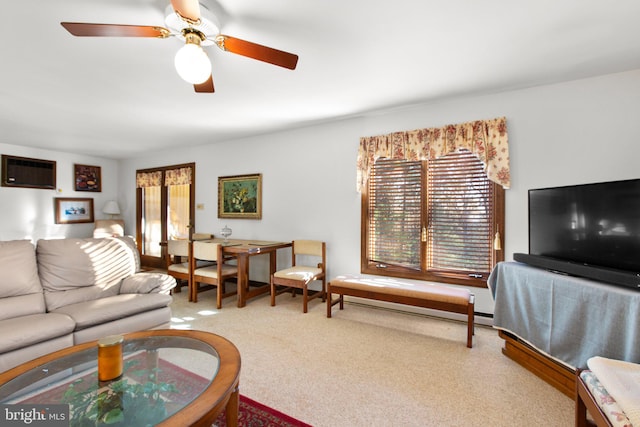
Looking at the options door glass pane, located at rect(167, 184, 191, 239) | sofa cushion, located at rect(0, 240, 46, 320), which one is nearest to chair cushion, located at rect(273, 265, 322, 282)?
sofa cushion, located at rect(0, 240, 46, 320)

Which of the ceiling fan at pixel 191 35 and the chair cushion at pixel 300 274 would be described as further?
the chair cushion at pixel 300 274

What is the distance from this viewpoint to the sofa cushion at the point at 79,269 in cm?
240

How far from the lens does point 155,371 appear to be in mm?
1457

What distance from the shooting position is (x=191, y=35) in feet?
5.69

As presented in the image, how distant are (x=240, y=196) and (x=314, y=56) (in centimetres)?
293

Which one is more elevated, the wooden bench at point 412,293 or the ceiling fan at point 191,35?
the ceiling fan at point 191,35

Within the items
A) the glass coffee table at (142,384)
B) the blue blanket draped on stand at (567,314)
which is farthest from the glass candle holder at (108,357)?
the blue blanket draped on stand at (567,314)

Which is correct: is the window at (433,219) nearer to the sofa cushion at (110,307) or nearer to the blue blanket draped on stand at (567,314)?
the blue blanket draped on stand at (567,314)

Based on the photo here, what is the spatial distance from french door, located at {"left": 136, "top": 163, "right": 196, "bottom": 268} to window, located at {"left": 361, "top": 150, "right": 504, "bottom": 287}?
3.54 m

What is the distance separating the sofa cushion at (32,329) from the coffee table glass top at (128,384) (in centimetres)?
63

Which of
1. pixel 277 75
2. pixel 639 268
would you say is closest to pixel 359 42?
pixel 277 75

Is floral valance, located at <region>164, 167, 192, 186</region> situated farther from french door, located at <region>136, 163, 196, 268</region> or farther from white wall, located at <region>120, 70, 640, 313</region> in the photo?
white wall, located at <region>120, 70, 640, 313</region>

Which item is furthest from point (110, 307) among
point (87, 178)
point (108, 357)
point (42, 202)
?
point (87, 178)

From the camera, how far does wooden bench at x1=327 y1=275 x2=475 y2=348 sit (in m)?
2.58
